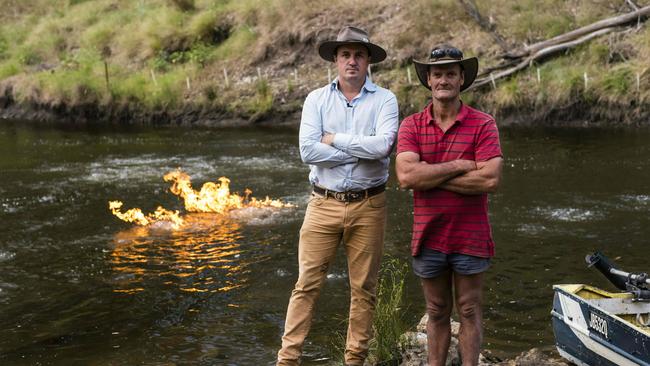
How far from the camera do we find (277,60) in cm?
3103

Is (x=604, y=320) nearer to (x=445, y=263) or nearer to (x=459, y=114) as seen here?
(x=445, y=263)

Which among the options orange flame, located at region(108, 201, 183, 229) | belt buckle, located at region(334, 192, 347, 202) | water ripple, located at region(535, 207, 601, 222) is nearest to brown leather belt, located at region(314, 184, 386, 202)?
belt buckle, located at region(334, 192, 347, 202)

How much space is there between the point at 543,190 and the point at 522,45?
1179 centimetres

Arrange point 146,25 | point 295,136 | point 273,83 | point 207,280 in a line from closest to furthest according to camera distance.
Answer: point 207,280 → point 295,136 → point 273,83 → point 146,25

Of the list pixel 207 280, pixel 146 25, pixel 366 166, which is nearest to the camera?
pixel 366 166

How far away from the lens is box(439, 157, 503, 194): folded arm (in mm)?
5004

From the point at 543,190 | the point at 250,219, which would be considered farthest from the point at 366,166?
the point at 543,190

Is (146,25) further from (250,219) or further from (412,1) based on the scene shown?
(250,219)

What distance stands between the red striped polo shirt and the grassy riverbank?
735 inches

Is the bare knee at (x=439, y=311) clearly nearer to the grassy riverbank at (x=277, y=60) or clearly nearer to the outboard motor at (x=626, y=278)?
the outboard motor at (x=626, y=278)

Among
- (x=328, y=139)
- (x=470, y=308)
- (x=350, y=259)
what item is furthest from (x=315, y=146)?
(x=470, y=308)

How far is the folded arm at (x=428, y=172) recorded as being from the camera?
5.04 m

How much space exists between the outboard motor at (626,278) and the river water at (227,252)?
140cm

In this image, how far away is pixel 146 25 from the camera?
36656 mm
